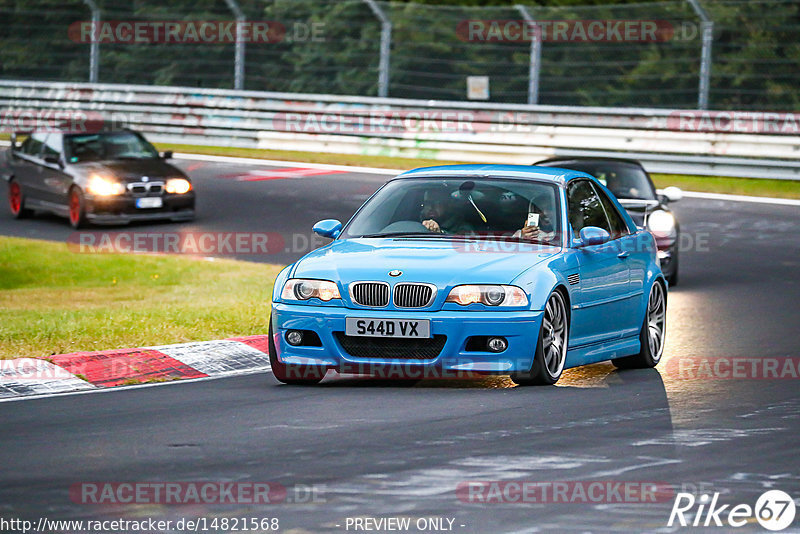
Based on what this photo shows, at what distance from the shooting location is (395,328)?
9.23 metres

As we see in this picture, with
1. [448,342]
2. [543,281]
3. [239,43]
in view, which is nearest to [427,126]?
[239,43]

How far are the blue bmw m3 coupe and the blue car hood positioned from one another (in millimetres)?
10

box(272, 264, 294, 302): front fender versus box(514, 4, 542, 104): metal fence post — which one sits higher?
box(514, 4, 542, 104): metal fence post

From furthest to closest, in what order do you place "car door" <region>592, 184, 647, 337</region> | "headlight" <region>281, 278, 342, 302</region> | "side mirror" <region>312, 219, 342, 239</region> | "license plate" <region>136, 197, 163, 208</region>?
"license plate" <region>136, 197, 163, 208</region> < "car door" <region>592, 184, 647, 337</region> < "side mirror" <region>312, 219, 342, 239</region> < "headlight" <region>281, 278, 342, 302</region>

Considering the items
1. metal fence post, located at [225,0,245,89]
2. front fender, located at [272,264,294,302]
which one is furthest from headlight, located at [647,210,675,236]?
metal fence post, located at [225,0,245,89]

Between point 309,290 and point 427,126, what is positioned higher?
point 427,126

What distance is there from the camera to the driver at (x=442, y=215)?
10211 mm

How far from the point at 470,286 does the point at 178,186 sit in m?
13.3

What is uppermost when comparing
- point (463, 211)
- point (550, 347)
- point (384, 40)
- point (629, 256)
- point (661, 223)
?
point (384, 40)

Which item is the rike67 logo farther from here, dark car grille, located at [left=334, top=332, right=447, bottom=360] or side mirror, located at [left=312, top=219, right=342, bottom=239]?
side mirror, located at [left=312, top=219, right=342, bottom=239]

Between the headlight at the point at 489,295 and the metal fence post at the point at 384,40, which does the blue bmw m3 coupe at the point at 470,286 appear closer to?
the headlight at the point at 489,295

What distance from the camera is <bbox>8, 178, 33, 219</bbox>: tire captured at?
23156mm

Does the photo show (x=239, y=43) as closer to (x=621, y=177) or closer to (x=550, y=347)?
(x=621, y=177)

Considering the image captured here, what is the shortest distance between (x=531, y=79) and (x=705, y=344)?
15742mm
